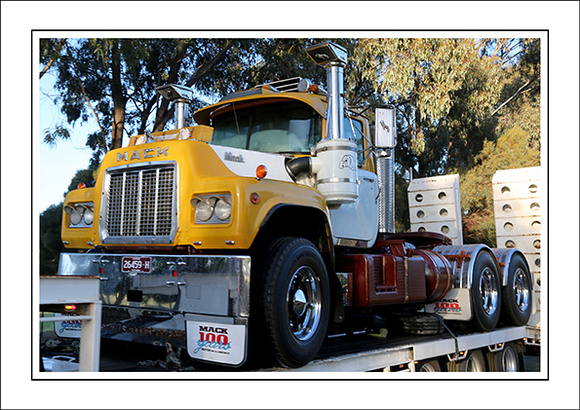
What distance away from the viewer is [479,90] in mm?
Answer: 19562

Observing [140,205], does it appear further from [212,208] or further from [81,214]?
[81,214]

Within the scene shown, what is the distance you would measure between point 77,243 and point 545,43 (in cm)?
487

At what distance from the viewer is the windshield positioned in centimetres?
613

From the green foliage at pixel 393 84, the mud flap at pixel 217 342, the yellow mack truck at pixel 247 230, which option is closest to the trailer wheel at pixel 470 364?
the yellow mack truck at pixel 247 230

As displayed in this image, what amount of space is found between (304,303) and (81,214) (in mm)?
2470

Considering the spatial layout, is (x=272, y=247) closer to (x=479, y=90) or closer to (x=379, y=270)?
(x=379, y=270)

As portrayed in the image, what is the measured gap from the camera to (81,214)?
5.84m

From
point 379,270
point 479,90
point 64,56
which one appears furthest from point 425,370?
point 479,90

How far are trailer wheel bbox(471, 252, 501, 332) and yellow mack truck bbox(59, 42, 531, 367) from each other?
30.3 inches

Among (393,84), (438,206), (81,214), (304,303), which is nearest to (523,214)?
(438,206)

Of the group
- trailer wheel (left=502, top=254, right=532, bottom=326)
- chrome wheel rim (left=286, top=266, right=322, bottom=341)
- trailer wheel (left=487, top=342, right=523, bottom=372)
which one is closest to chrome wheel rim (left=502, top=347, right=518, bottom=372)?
trailer wheel (left=487, top=342, right=523, bottom=372)

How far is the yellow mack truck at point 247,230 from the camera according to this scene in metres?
4.54

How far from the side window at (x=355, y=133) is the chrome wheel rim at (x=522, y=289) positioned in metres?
3.64

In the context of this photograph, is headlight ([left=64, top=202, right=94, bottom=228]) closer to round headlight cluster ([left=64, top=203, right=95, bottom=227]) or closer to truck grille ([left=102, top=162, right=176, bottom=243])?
round headlight cluster ([left=64, top=203, right=95, bottom=227])
